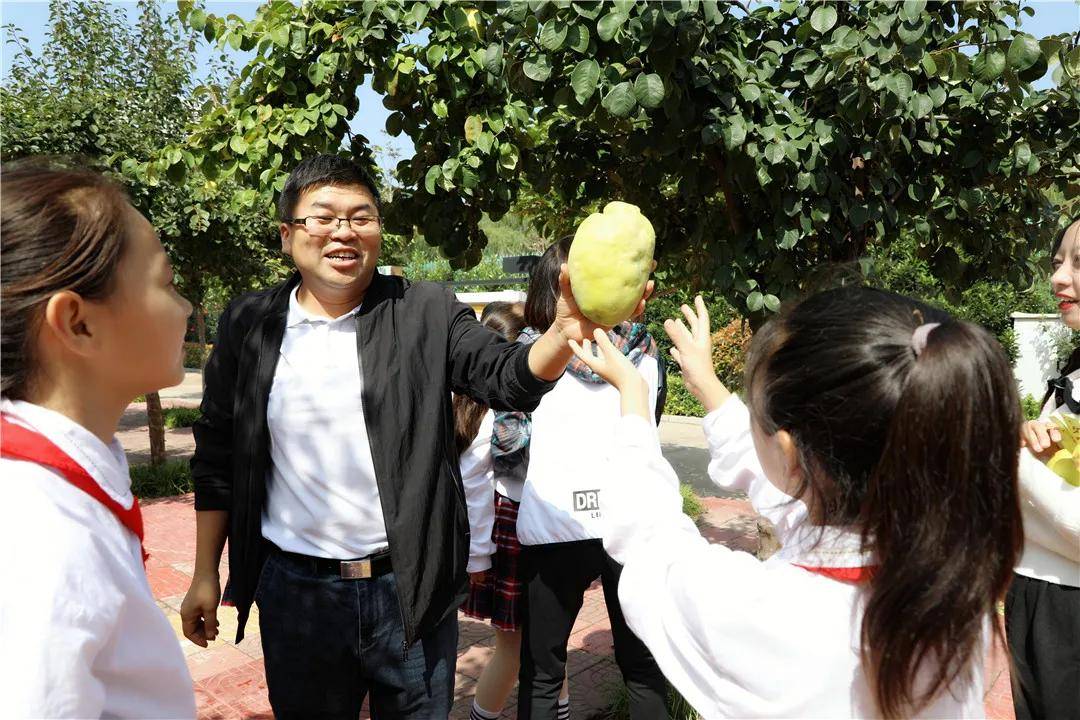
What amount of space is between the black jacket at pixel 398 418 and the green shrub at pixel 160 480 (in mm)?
6085

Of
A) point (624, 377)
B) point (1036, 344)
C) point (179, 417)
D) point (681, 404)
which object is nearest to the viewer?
point (624, 377)

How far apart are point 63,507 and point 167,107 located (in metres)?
7.75

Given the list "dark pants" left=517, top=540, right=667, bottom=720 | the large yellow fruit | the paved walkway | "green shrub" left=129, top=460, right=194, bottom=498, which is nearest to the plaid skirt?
"dark pants" left=517, top=540, right=667, bottom=720

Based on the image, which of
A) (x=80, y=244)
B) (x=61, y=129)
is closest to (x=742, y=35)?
(x=80, y=244)

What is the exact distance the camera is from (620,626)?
7.93 ft

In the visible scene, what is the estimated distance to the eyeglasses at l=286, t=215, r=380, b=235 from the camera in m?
2.00

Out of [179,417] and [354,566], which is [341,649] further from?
[179,417]

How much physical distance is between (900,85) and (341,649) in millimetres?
2161

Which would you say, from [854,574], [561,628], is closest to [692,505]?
[561,628]

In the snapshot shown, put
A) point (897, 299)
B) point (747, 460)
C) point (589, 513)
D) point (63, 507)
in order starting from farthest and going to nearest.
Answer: point (589, 513), point (747, 460), point (897, 299), point (63, 507)

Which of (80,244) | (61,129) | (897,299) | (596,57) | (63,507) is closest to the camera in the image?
(63,507)

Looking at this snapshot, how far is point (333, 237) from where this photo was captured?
200 cm

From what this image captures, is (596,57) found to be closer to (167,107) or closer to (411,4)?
(411,4)

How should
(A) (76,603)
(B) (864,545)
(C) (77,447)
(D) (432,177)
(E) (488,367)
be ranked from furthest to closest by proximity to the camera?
(D) (432,177)
(E) (488,367)
(B) (864,545)
(C) (77,447)
(A) (76,603)
